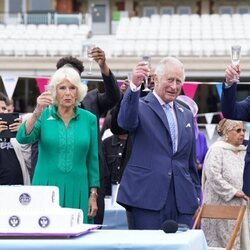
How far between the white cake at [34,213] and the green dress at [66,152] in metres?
1.45

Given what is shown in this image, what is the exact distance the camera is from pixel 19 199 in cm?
412

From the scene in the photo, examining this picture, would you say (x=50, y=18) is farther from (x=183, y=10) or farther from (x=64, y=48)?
(x=183, y=10)

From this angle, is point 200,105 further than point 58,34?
Yes

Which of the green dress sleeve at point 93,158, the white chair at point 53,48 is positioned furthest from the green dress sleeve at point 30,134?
the white chair at point 53,48

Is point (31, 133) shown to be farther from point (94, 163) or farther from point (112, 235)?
point (112, 235)

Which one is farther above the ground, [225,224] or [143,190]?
[143,190]

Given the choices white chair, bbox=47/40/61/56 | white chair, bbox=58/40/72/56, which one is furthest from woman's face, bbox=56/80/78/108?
white chair, bbox=47/40/61/56

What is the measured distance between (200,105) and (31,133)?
95.7 feet

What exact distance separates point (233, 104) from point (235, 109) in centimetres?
7

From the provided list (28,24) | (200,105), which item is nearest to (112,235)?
(28,24)

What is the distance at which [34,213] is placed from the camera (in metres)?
3.97

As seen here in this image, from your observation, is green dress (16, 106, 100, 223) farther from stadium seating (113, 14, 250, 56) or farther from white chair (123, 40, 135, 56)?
white chair (123, 40, 135, 56)

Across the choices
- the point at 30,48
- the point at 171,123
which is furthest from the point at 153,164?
the point at 30,48

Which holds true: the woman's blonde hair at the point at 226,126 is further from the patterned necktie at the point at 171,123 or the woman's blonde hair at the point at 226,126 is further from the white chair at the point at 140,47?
the white chair at the point at 140,47
